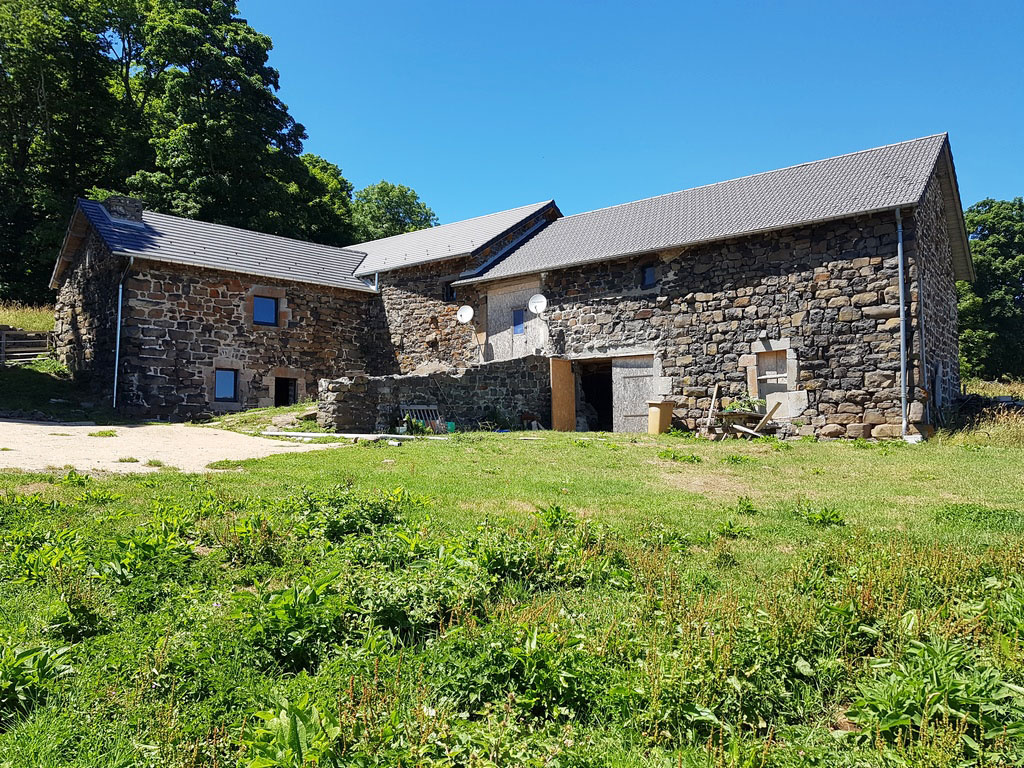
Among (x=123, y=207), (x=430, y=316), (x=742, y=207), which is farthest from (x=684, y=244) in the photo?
(x=123, y=207)

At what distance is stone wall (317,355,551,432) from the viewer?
53.2 feet

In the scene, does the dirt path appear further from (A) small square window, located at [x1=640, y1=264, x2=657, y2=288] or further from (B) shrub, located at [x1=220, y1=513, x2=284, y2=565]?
(A) small square window, located at [x1=640, y1=264, x2=657, y2=288]

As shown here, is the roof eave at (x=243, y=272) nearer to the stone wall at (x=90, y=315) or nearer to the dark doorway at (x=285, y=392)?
the stone wall at (x=90, y=315)

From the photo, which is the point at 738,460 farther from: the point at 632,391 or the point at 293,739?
the point at 293,739

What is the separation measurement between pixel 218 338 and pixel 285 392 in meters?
2.82

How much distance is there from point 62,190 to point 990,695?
36.7 m

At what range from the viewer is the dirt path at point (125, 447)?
900cm

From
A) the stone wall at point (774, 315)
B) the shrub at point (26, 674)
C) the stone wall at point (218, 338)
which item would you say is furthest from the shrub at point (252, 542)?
the stone wall at point (218, 338)

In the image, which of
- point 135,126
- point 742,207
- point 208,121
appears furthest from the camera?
point 135,126

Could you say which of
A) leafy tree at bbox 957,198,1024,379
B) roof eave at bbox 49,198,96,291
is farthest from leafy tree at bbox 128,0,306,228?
leafy tree at bbox 957,198,1024,379

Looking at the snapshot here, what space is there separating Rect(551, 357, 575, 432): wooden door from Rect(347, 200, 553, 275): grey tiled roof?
6.36m

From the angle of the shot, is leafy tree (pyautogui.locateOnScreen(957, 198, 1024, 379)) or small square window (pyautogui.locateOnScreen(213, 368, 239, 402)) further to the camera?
leafy tree (pyautogui.locateOnScreen(957, 198, 1024, 379))

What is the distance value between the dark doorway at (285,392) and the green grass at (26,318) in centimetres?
951

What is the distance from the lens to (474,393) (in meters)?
17.7
